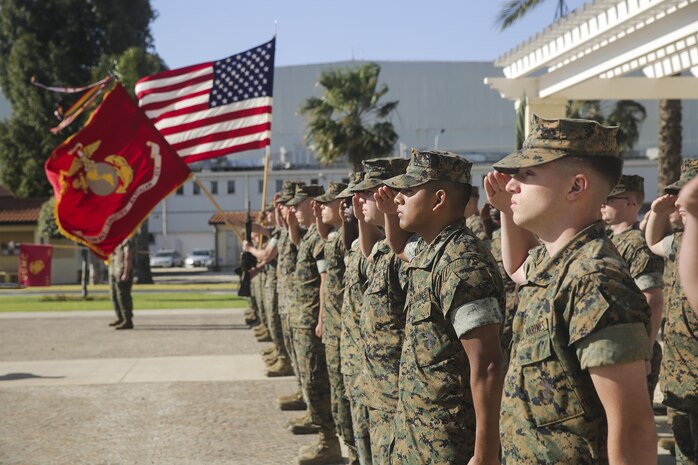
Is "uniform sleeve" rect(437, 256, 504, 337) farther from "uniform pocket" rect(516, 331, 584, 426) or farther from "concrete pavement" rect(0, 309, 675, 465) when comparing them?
"concrete pavement" rect(0, 309, 675, 465)

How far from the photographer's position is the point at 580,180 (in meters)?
2.74

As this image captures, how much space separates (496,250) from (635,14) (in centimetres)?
329

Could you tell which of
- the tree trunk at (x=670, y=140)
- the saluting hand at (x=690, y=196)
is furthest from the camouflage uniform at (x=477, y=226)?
the tree trunk at (x=670, y=140)

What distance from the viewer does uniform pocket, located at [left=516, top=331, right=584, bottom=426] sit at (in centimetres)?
258

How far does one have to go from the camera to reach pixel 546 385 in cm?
262

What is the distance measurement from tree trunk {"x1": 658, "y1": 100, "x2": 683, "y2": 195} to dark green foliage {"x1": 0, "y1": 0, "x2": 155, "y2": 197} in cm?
2582

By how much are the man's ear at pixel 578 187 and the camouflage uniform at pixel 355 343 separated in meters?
2.28

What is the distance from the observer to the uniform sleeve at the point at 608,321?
2424 mm

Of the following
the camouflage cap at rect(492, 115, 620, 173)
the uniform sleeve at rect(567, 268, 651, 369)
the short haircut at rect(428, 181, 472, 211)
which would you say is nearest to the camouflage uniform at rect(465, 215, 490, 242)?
the short haircut at rect(428, 181, 472, 211)

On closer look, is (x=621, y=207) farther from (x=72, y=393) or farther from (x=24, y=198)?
(x=24, y=198)

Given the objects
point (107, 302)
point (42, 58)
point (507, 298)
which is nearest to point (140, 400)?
point (507, 298)

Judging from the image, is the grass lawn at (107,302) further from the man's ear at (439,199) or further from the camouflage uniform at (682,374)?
the man's ear at (439,199)

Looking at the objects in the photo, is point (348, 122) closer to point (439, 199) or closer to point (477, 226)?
point (477, 226)

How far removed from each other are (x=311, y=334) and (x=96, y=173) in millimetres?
5847
